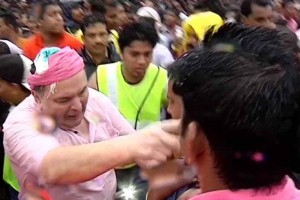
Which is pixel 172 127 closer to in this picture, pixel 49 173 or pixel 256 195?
pixel 256 195

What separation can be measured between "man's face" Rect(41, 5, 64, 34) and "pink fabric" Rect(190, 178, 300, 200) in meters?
3.92

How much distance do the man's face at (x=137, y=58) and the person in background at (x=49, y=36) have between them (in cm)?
86

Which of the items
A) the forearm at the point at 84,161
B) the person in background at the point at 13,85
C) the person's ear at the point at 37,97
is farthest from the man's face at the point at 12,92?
the forearm at the point at 84,161

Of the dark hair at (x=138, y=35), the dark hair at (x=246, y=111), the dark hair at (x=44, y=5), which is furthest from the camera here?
the dark hair at (x=44, y=5)

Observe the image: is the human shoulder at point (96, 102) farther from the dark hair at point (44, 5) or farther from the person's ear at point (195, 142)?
the dark hair at point (44, 5)

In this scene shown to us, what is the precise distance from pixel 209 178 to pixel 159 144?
7.5 inches

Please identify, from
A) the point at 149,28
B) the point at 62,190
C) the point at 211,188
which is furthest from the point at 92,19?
the point at 211,188

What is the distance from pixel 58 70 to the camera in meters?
2.17

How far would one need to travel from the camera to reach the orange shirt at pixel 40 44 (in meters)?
4.65

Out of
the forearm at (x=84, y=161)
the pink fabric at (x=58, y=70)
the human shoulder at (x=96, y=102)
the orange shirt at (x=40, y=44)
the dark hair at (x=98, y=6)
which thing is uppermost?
the forearm at (x=84, y=161)

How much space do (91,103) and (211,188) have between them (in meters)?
1.38

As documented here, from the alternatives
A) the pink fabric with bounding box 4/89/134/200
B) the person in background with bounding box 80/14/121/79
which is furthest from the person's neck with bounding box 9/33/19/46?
the pink fabric with bounding box 4/89/134/200

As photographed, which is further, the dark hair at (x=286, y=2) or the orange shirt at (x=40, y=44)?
the dark hair at (x=286, y=2)

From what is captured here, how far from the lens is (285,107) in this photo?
3.60 feet
